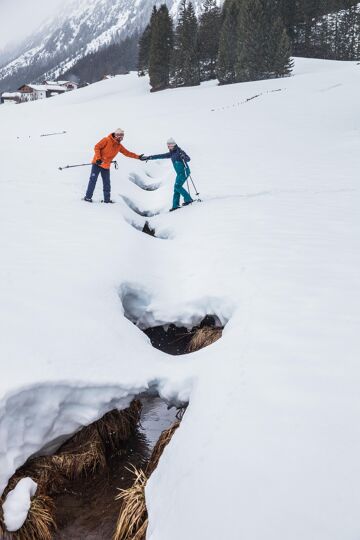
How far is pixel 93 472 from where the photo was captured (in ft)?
15.0

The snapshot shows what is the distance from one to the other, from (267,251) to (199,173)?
8.01 meters

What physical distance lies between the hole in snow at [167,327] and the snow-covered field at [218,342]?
0.15 feet

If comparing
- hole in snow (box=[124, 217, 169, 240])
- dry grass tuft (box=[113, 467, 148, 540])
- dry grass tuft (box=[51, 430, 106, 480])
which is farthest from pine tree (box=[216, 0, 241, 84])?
dry grass tuft (box=[113, 467, 148, 540])

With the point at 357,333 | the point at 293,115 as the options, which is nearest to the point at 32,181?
the point at 357,333

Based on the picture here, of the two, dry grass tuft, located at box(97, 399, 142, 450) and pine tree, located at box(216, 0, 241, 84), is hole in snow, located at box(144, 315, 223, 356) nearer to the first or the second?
dry grass tuft, located at box(97, 399, 142, 450)

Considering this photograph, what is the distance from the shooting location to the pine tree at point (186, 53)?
1921 inches

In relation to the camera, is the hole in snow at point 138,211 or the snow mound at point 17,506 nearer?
the snow mound at point 17,506

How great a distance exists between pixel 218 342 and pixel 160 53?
51.1 metres

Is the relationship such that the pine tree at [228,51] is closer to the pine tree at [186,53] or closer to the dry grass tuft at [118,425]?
the pine tree at [186,53]

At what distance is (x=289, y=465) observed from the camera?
3.28 metres

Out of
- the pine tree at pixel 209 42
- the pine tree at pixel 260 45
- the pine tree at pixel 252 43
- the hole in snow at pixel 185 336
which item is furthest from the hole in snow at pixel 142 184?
the pine tree at pixel 209 42

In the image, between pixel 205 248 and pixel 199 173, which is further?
pixel 199 173

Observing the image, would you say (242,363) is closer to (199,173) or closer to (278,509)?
(278,509)

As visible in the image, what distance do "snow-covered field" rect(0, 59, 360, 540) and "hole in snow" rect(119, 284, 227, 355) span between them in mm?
47
